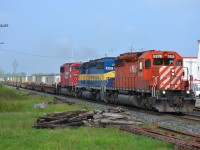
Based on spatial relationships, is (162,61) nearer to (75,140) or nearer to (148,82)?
(148,82)

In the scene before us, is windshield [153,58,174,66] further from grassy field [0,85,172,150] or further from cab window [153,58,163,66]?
grassy field [0,85,172,150]

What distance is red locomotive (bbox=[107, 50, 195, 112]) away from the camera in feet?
65.4

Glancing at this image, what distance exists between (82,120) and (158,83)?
7.94 metres

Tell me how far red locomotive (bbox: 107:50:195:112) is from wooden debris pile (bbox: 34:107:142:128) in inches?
248

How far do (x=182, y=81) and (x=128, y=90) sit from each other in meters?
4.27

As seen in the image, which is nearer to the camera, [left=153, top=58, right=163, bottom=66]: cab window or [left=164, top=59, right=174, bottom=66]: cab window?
[left=153, top=58, right=163, bottom=66]: cab window

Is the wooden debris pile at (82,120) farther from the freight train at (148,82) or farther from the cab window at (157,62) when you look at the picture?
the cab window at (157,62)

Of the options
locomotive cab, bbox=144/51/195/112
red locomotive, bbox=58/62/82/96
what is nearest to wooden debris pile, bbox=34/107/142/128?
locomotive cab, bbox=144/51/195/112

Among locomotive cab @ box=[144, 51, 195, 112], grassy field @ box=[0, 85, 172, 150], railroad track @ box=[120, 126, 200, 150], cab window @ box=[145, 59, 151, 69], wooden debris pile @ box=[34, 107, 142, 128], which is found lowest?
grassy field @ box=[0, 85, 172, 150]

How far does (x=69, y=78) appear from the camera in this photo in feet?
142

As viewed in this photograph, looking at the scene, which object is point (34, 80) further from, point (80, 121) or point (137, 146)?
point (137, 146)

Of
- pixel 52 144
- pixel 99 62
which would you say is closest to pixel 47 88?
pixel 99 62

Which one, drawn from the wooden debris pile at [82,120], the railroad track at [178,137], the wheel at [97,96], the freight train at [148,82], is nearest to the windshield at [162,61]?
the freight train at [148,82]

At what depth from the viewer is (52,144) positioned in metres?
9.59
